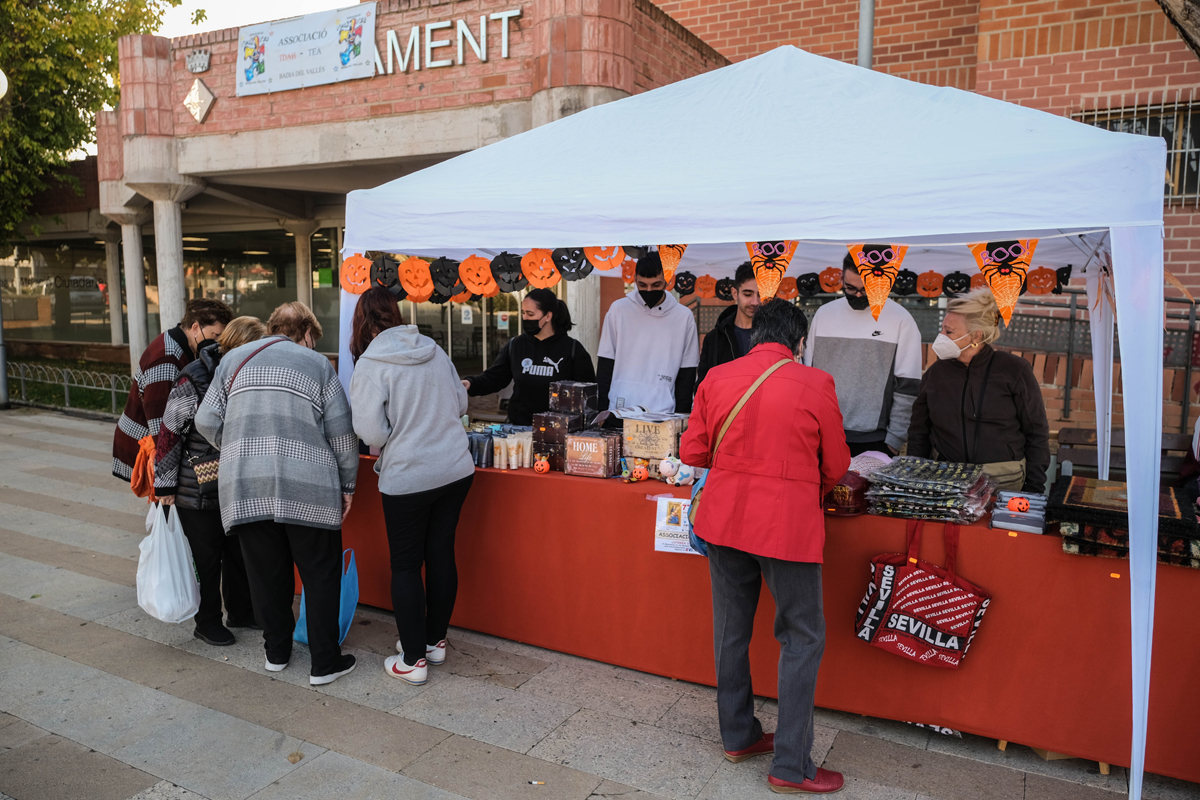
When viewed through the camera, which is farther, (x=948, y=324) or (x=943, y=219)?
(x=948, y=324)

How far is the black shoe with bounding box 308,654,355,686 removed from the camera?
3.81 metres

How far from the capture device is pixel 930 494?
127 inches

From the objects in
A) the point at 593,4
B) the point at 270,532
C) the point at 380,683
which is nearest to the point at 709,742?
the point at 380,683

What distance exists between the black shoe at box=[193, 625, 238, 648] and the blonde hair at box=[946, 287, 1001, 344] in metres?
4.00

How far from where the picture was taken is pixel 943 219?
2961 millimetres

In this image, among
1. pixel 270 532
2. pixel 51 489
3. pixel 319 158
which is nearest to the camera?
pixel 270 532

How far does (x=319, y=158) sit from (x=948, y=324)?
8.31 meters

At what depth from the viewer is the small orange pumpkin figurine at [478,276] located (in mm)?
4359

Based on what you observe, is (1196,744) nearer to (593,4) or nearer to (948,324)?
(948,324)

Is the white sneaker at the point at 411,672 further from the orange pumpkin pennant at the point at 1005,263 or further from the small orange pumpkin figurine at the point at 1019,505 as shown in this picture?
the orange pumpkin pennant at the point at 1005,263

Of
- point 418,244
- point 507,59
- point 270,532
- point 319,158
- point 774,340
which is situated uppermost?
point 507,59

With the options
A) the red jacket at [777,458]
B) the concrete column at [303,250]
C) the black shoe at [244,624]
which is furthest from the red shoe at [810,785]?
the concrete column at [303,250]

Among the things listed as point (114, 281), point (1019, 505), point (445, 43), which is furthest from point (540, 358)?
point (114, 281)

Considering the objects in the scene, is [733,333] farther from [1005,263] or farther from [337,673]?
[337,673]
